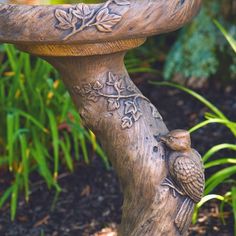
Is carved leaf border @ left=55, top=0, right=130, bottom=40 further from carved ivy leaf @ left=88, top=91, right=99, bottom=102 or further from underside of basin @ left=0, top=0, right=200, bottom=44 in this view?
carved ivy leaf @ left=88, top=91, right=99, bottom=102

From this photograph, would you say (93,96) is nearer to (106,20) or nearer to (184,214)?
(106,20)

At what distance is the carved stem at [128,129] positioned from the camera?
6.77 feet

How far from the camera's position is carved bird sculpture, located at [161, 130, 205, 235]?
2.04 metres

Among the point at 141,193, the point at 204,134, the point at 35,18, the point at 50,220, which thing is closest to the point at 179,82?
the point at 204,134

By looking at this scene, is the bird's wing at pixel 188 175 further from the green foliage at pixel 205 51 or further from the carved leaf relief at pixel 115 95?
the green foliage at pixel 205 51

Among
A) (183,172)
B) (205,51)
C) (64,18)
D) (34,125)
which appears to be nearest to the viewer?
(64,18)

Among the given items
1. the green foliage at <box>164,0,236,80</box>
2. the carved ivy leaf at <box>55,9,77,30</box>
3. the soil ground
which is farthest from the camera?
the green foliage at <box>164,0,236,80</box>

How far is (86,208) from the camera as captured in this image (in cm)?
315

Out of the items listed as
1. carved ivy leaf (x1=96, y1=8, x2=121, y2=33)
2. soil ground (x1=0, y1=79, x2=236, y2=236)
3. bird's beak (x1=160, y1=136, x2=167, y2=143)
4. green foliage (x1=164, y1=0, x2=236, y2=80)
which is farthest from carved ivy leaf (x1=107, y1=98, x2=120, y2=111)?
green foliage (x1=164, y1=0, x2=236, y2=80)

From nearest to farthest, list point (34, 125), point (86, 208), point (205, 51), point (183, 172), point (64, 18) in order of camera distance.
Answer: point (64, 18) < point (183, 172) < point (86, 208) < point (34, 125) < point (205, 51)

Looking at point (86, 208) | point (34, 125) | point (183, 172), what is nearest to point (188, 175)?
point (183, 172)

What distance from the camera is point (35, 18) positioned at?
72.4 inches

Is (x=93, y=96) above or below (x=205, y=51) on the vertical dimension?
above

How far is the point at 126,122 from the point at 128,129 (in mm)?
24
